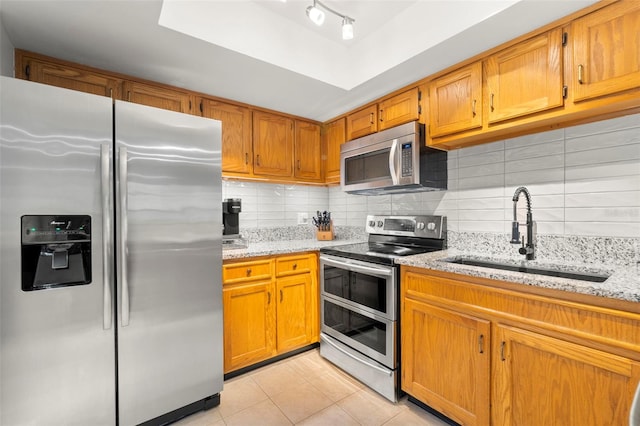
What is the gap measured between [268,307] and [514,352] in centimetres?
156

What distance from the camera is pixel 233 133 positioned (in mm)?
2418

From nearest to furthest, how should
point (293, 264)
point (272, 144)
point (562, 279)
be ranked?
point (562, 279) < point (293, 264) < point (272, 144)

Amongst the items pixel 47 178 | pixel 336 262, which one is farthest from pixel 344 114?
pixel 47 178

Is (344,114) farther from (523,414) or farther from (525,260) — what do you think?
(523,414)

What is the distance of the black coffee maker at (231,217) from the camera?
8.04 ft

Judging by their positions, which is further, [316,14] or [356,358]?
[356,358]

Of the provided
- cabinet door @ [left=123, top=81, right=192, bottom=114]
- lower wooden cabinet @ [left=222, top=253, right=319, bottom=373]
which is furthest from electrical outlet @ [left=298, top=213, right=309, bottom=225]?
cabinet door @ [left=123, top=81, right=192, bottom=114]

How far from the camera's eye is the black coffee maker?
2.45 metres

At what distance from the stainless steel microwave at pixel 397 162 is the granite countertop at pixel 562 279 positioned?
56 centimetres

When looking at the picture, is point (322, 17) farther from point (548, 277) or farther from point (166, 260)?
point (548, 277)

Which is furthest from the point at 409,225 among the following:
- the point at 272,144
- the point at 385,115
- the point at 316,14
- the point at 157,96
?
the point at 157,96

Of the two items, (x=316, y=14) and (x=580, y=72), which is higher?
(x=316, y=14)

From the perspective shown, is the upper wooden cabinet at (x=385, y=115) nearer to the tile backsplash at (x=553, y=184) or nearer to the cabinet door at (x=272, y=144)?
the tile backsplash at (x=553, y=184)

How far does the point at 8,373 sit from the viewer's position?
1.19 meters
